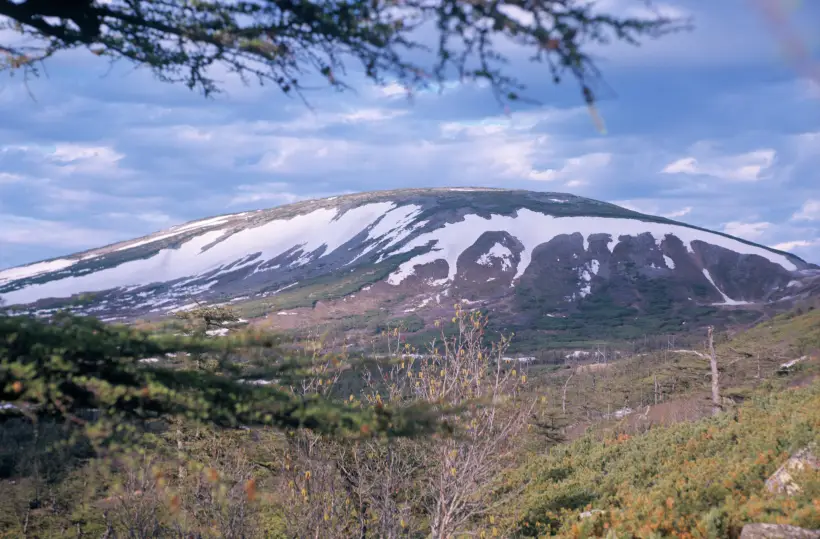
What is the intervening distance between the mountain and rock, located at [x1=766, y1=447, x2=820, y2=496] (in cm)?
11049

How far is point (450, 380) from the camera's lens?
10.6 m

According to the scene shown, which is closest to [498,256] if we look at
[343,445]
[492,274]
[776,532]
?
[492,274]

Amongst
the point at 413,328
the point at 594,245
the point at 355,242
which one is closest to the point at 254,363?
the point at 413,328

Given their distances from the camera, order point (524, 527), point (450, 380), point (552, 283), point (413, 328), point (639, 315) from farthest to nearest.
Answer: point (552, 283)
point (639, 315)
point (413, 328)
point (524, 527)
point (450, 380)

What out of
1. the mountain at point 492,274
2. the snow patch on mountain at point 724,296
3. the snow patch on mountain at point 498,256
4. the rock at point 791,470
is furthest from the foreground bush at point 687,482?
the snow patch on mountain at point 498,256

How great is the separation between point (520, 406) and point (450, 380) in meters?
1.25

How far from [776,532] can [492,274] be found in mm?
148977

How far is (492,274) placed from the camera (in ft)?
511

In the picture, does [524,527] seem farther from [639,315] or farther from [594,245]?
[594,245]

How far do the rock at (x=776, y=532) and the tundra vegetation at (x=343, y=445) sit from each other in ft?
0.78

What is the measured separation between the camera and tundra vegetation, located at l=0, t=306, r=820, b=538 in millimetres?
3881

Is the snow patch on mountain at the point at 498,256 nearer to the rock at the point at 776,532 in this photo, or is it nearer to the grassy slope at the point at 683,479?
the grassy slope at the point at 683,479

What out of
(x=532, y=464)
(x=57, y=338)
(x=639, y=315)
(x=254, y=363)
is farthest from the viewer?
(x=639, y=315)

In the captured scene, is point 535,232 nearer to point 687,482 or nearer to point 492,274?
point 492,274
